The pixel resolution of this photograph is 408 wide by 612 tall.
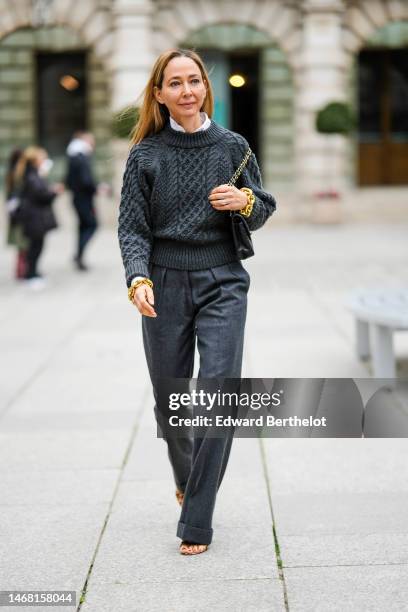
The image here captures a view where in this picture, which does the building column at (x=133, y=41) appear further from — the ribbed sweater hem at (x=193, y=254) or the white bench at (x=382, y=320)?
the ribbed sweater hem at (x=193, y=254)

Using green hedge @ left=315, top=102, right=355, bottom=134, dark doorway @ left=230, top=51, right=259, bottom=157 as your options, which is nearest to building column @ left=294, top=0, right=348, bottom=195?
green hedge @ left=315, top=102, right=355, bottom=134

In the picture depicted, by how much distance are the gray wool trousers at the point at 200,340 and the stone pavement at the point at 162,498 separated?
223 mm

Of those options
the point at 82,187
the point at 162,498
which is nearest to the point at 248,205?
the point at 162,498

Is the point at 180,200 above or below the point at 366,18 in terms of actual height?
below

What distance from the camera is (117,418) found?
6590 millimetres

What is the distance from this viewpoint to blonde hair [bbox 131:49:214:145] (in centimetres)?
413

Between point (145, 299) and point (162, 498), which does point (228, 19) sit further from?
point (145, 299)

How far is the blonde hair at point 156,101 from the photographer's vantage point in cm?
413

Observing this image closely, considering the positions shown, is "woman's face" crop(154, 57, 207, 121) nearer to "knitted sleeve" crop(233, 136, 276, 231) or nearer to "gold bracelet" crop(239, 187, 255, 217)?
"knitted sleeve" crop(233, 136, 276, 231)

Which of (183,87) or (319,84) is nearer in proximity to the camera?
(183,87)

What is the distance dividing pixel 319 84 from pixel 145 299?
21.1 m

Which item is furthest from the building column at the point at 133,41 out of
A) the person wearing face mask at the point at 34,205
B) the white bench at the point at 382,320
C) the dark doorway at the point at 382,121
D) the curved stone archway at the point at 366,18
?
the white bench at the point at 382,320

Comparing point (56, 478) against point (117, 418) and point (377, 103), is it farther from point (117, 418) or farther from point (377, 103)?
point (377, 103)

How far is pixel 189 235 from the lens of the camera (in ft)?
13.5
